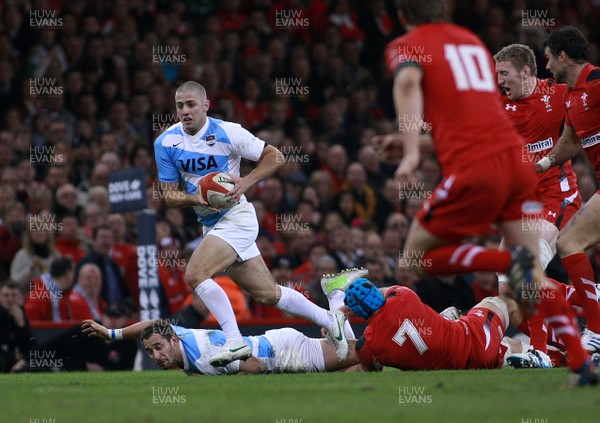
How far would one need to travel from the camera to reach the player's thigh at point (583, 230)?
9461 mm

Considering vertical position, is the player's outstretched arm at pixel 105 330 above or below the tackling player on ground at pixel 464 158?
below

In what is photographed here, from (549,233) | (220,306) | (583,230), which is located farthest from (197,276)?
(583,230)

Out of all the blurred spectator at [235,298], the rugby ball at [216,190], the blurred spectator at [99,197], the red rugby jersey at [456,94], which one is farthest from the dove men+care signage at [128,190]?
the red rugby jersey at [456,94]

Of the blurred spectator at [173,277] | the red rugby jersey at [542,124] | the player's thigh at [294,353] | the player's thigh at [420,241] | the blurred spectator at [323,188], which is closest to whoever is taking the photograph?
the player's thigh at [420,241]

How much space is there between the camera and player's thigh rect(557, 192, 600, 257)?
9.46 meters

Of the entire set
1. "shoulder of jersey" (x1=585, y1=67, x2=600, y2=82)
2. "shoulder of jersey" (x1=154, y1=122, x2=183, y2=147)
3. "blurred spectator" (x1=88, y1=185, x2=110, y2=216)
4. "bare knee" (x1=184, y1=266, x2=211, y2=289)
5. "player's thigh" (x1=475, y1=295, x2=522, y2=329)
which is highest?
A: "shoulder of jersey" (x1=585, y1=67, x2=600, y2=82)

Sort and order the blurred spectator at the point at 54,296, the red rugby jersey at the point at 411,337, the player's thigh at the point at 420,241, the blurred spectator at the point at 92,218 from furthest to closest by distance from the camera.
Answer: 1. the blurred spectator at the point at 92,218
2. the blurred spectator at the point at 54,296
3. the red rugby jersey at the point at 411,337
4. the player's thigh at the point at 420,241

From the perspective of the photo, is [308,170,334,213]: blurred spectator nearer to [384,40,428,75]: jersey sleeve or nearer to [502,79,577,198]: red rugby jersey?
[502,79,577,198]: red rugby jersey

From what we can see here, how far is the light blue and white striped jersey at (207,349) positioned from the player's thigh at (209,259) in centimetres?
57

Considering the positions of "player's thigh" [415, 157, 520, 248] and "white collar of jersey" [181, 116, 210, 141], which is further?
"white collar of jersey" [181, 116, 210, 141]

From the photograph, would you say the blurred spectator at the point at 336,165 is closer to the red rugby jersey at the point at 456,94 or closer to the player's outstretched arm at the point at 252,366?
the player's outstretched arm at the point at 252,366

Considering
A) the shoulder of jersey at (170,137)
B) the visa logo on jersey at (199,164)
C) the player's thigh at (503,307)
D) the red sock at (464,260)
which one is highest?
the shoulder of jersey at (170,137)

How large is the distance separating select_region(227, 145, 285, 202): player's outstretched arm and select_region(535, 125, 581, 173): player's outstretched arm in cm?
Result: 227

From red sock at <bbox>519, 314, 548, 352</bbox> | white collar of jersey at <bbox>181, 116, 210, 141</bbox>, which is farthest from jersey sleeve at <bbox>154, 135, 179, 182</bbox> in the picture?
red sock at <bbox>519, 314, 548, 352</bbox>
